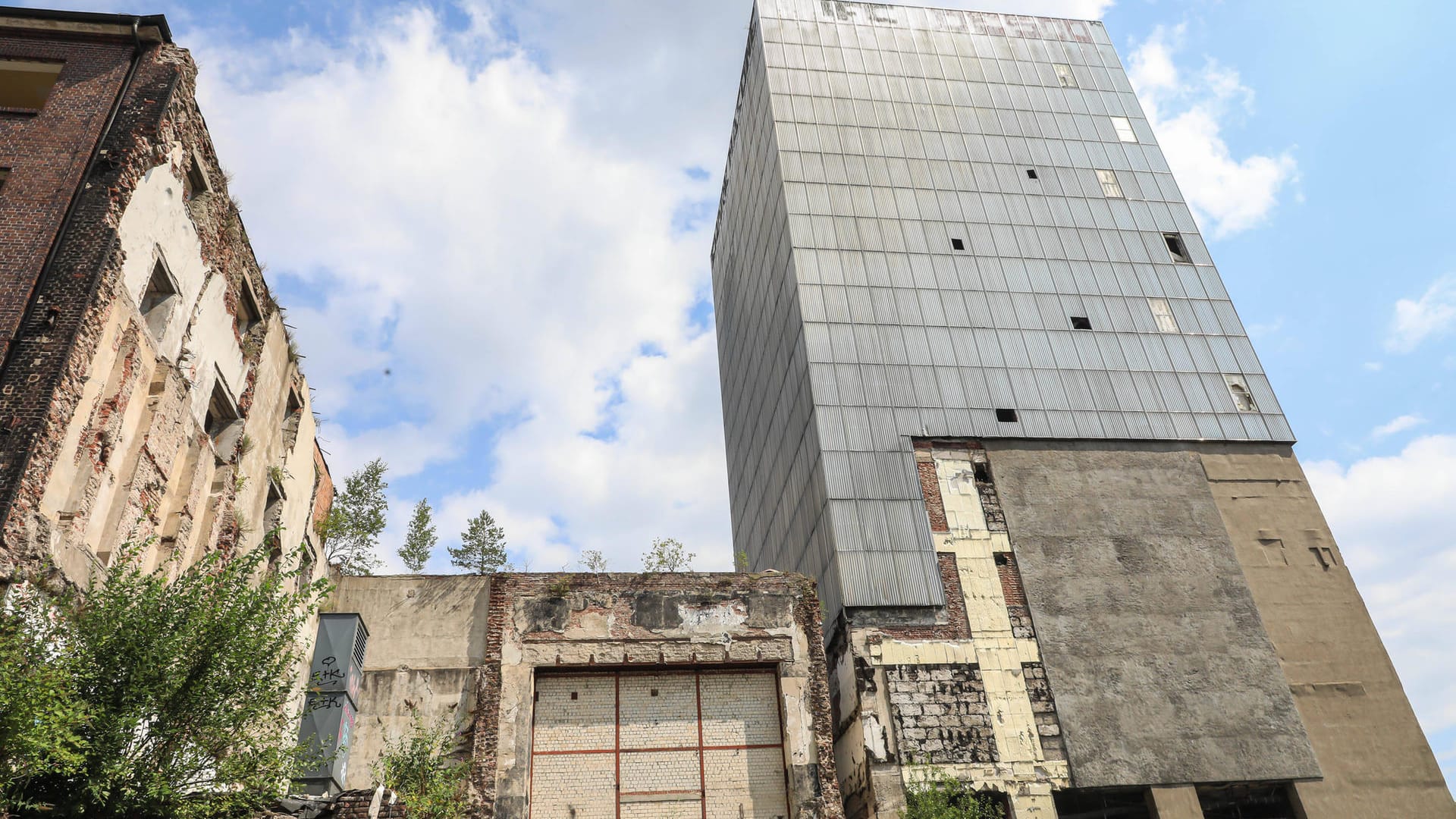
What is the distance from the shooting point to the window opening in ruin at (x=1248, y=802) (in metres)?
23.6

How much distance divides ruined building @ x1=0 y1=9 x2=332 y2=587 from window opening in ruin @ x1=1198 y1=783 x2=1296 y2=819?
24825mm

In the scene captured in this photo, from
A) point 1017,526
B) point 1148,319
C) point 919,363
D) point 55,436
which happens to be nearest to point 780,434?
point 919,363

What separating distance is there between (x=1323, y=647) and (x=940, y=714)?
12204 mm

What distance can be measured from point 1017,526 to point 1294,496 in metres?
9.95

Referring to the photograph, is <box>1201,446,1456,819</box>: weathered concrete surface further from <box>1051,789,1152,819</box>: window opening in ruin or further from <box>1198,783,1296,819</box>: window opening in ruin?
<box>1051,789,1152,819</box>: window opening in ruin

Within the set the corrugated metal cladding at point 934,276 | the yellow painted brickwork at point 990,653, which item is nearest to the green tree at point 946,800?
the yellow painted brickwork at point 990,653

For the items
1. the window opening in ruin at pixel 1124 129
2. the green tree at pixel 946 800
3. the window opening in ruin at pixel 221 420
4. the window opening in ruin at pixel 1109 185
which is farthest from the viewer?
the window opening in ruin at pixel 1124 129

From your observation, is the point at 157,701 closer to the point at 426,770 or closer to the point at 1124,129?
the point at 426,770

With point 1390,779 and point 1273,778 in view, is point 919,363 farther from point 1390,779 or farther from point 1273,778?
point 1390,779

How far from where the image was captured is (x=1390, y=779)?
2402 cm

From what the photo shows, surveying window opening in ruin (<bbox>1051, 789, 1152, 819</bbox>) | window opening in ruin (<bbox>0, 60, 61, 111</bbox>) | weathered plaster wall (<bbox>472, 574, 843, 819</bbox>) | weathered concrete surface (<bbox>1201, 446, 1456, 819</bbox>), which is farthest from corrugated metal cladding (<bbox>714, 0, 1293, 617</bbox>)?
window opening in ruin (<bbox>0, 60, 61, 111</bbox>)

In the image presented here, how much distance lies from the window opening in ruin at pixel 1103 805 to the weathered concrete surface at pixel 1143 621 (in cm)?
54

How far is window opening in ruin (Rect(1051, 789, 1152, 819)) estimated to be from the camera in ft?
75.2

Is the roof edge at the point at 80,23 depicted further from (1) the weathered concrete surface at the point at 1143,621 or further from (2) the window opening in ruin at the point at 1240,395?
(2) the window opening in ruin at the point at 1240,395
